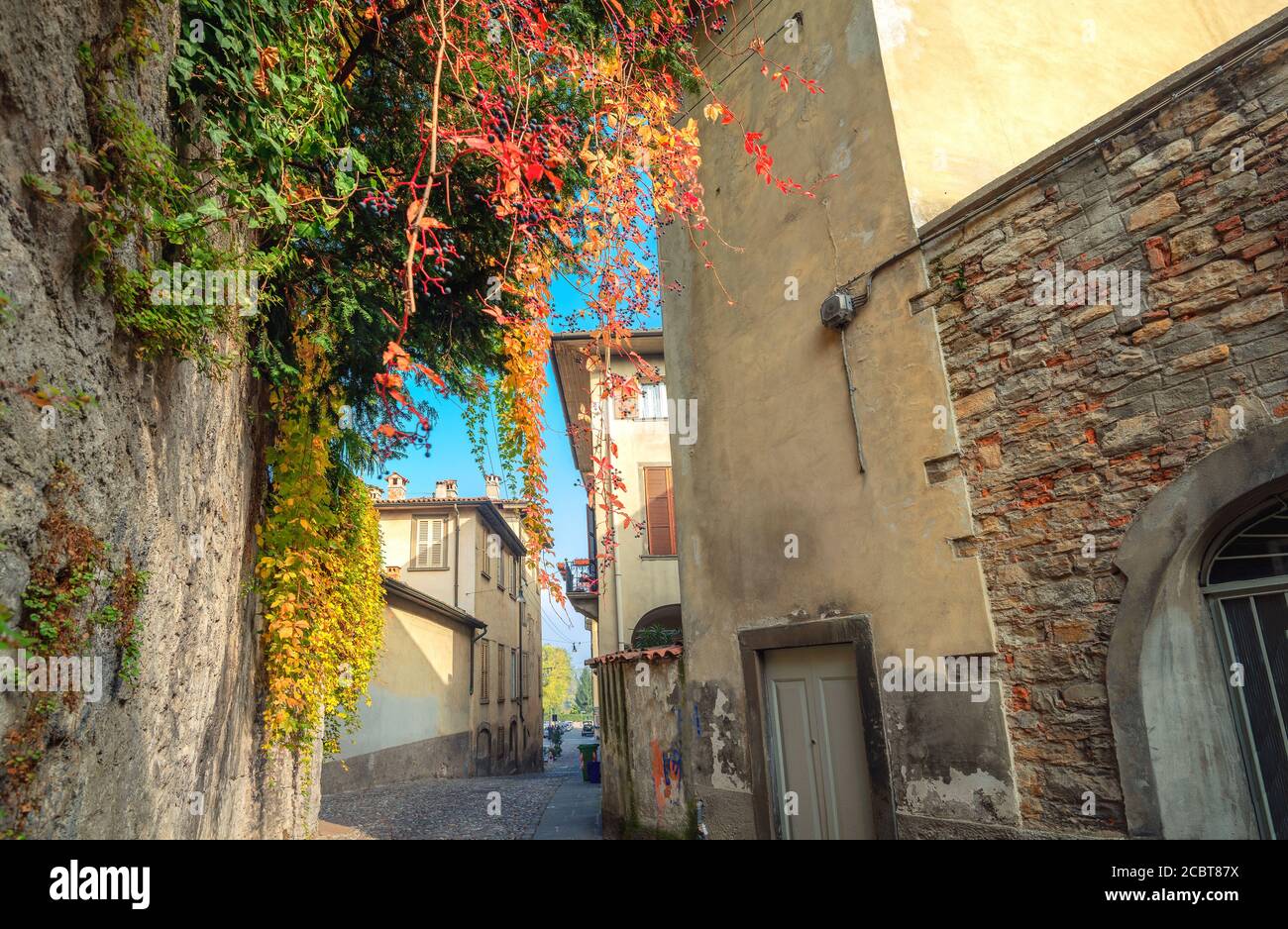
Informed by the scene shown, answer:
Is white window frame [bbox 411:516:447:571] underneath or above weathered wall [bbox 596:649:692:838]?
above

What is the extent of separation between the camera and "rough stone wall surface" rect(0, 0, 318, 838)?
2441 mm

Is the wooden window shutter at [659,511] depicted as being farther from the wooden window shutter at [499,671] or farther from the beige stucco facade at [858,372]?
the wooden window shutter at [499,671]

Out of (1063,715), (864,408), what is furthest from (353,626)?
(1063,715)

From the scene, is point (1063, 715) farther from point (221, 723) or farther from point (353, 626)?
point (353, 626)

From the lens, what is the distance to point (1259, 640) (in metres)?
3.40

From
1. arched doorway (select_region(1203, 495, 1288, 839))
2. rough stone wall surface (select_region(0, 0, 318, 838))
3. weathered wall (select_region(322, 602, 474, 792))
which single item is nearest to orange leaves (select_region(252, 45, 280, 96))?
rough stone wall surface (select_region(0, 0, 318, 838))

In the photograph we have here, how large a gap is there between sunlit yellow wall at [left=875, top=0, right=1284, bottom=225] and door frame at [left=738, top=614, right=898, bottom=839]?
293 centimetres

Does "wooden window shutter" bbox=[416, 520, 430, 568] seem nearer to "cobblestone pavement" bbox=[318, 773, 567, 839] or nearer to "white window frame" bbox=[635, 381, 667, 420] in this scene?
"cobblestone pavement" bbox=[318, 773, 567, 839]

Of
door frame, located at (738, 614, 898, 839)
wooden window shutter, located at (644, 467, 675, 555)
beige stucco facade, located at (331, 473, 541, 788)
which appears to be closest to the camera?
door frame, located at (738, 614, 898, 839)

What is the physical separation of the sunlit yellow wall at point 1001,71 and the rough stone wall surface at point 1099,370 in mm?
1062

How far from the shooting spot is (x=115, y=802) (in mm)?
3139

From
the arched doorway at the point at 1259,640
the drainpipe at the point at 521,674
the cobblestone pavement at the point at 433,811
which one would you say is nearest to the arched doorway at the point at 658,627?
the cobblestone pavement at the point at 433,811

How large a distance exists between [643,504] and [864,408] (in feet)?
29.4
